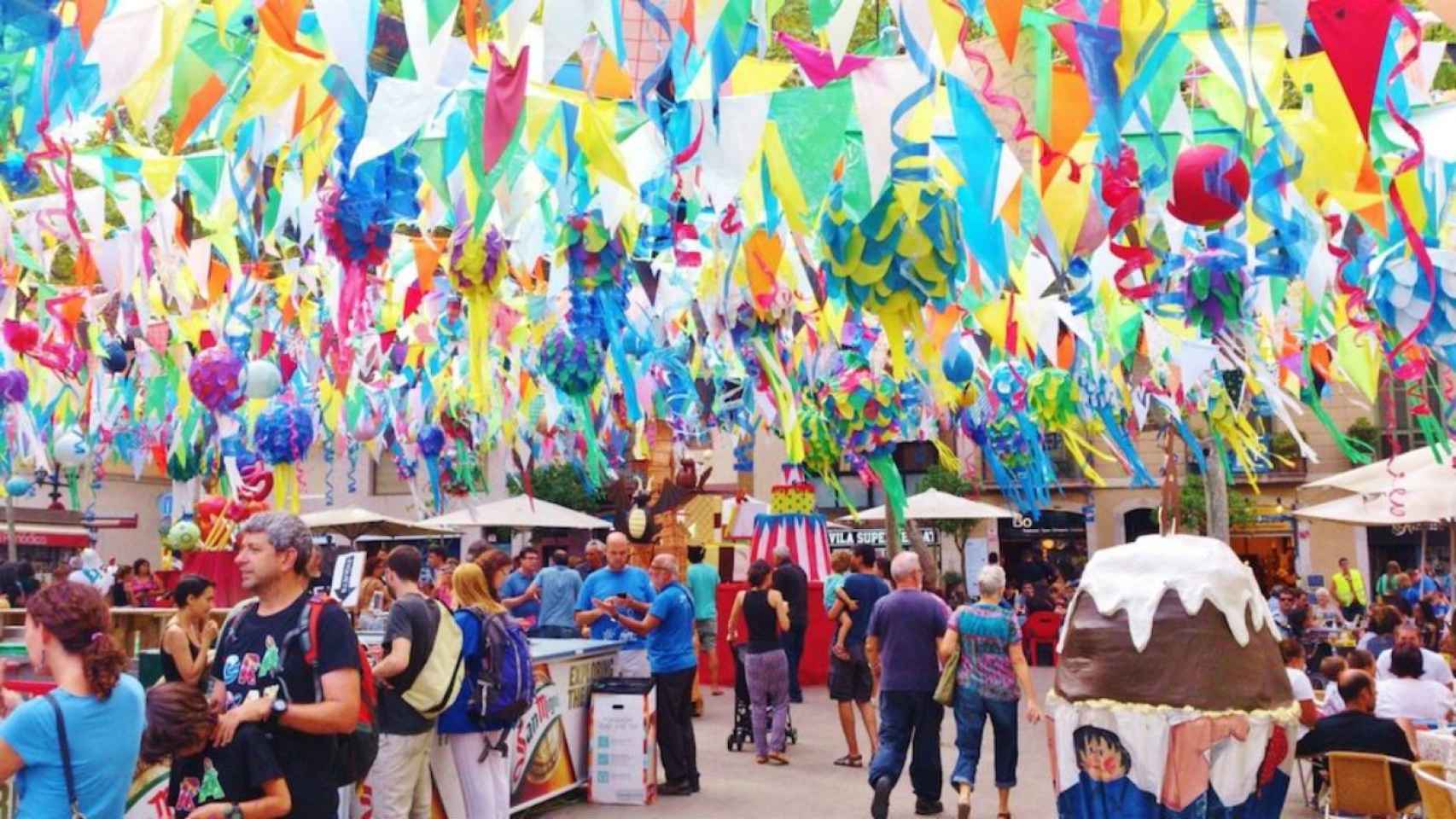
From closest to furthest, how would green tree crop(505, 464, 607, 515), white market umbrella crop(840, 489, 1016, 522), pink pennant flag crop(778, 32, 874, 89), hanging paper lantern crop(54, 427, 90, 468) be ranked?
1. pink pennant flag crop(778, 32, 874, 89)
2. hanging paper lantern crop(54, 427, 90, 468)
3. white market umbrella crop(840, 489, 1016, 522)
4. green tree crop(505, 464, 607, 515)

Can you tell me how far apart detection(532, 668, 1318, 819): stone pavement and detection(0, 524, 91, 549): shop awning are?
22.6 m

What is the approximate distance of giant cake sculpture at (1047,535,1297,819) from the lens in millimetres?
4496

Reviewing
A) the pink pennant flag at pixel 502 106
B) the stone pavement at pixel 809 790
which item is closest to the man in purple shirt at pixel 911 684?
the stone pavement at pixel 809 790

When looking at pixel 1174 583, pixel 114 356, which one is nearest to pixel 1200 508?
pixel 114 356

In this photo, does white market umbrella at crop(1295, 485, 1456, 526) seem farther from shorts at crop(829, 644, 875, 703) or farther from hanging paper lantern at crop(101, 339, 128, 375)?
hanging paper lantern at crop(101, 339, 128, 375)

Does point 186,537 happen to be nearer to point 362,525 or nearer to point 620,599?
point 620,599

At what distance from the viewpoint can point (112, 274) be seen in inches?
382

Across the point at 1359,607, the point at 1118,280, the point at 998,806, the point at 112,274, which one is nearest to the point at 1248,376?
the point at 1118,280

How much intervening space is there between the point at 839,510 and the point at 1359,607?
13.7 meters

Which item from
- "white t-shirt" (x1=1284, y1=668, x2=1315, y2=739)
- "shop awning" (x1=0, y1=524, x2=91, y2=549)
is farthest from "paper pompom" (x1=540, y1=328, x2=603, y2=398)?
"shop awning" (x1=0, y1=524, x2=91, y2=549)

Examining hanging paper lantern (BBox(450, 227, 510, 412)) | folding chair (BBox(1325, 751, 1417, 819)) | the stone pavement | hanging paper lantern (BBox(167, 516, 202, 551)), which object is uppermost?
hanging paper lantern (BBox(450, 227, 510, 412))

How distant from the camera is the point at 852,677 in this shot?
8930mm

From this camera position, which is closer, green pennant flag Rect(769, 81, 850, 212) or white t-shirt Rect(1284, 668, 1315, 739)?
green pennant flag Rect(769, 81, 850, 212)

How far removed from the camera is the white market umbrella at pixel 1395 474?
11.5 meters
